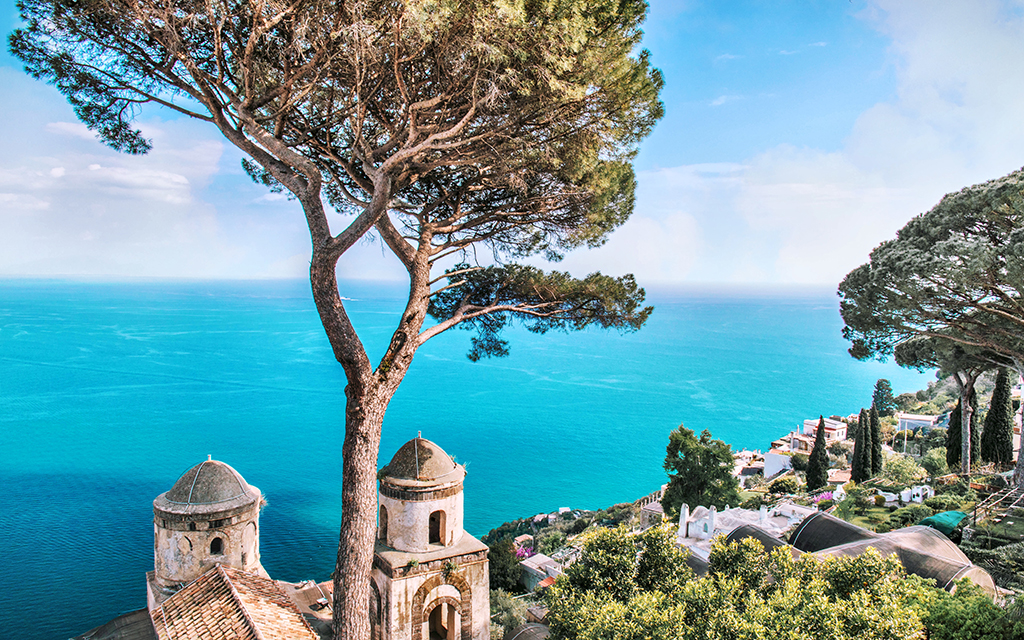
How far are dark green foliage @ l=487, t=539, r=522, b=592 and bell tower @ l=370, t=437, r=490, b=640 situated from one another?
412 inches

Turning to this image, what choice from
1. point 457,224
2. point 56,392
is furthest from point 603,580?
point 56,392

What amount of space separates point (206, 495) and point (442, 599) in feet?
11.0

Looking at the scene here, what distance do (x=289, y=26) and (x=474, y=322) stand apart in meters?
4.59

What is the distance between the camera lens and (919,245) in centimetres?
1083

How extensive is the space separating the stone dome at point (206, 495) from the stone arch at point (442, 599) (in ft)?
8.62

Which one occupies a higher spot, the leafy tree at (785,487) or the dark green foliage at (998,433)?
the dark green foliage at (998,433)

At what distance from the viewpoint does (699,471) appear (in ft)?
57.5

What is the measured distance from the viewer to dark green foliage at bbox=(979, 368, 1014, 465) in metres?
17.2

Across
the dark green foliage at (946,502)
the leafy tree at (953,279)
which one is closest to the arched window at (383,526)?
the leafy tree at (953,279)

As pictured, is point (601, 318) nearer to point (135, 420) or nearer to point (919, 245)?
point (919, 245)

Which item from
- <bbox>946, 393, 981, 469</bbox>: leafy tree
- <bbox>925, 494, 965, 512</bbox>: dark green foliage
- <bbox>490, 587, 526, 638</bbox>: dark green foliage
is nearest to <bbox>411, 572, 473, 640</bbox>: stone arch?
<bbox>490, 587, 526, 638</bbox>: dark green foliage

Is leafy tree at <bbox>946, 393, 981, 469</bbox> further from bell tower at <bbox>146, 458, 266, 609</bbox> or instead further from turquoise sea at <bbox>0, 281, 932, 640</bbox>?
bell tower at <bbox>146, 458, 266, 609</bbox>

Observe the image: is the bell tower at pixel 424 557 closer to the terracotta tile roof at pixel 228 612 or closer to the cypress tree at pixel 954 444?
the terracotta tile roof at pixel 228 612

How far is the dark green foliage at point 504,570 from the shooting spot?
56.6 feet
